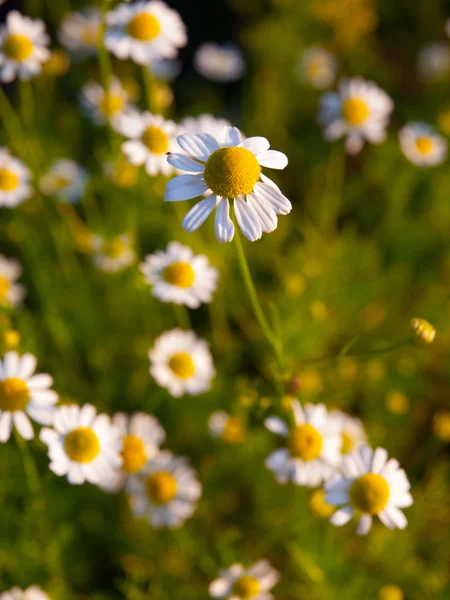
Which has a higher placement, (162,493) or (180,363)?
(180,363)

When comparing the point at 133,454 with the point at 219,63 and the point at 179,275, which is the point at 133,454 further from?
the point at 219,63

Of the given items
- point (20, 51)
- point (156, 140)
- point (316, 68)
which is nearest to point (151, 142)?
point (156, 140)

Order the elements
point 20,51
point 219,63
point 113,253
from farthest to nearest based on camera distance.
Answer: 1. point 219,63
2. point 113,253
3. point 20,51

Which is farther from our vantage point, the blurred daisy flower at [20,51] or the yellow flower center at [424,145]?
the yellow flower center at [424,145]

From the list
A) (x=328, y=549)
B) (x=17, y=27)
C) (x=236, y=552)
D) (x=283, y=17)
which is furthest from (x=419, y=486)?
(x=283, y=17)

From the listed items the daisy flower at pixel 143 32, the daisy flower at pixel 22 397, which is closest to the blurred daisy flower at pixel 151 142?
the daisy flower at pixel 143 32

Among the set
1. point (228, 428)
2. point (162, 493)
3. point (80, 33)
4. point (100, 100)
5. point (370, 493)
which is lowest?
point (370, 493)

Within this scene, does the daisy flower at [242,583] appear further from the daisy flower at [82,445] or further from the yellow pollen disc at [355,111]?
the yellow pollen disc at [355,111]

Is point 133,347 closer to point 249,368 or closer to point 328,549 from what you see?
point 249,368
